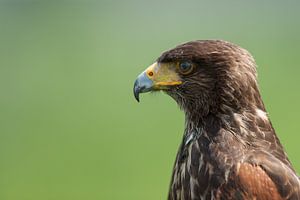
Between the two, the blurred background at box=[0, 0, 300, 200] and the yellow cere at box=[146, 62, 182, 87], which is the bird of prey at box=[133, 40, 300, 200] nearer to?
the yellow cere at box=[146, 62, 182, 87]

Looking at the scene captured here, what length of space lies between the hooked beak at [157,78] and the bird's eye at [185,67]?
6 centimetres

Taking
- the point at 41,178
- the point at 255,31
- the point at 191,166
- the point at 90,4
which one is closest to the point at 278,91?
the point at 41,178

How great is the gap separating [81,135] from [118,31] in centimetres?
1422

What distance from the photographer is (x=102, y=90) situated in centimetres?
2228

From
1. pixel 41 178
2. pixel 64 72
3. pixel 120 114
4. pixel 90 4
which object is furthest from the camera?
pixel 90 4

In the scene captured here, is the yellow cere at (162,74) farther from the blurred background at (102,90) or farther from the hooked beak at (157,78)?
the blurred background at (102,90)

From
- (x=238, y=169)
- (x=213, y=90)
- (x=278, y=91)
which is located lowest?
(x=278, y=91)

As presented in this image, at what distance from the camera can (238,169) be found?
20.8 ft

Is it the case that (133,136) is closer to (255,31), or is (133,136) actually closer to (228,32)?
(228,32)

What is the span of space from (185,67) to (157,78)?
0.22 metres

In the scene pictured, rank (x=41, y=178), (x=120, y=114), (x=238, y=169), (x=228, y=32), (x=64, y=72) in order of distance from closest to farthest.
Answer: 1. (x=238, y=169)
2. (x=41, y=178)
3. (x=120, y=114)
4. (x=64, y=72)
5. (x=228, y=32)

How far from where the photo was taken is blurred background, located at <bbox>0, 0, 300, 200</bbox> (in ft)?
52.7

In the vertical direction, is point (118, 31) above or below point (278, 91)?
above

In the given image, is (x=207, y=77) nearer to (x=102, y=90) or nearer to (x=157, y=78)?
(x=157, y=78)
